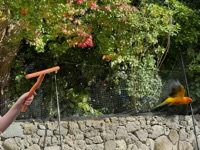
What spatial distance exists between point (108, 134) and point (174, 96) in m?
1.44

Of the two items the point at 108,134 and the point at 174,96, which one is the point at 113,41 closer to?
the point at 174,96

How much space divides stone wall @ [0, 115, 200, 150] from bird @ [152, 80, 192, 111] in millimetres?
238

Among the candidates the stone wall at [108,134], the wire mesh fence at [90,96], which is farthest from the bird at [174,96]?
the stone wall at [108,134]

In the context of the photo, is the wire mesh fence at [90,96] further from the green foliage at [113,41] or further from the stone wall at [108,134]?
the stone wall at [108,134]

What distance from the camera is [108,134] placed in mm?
6629

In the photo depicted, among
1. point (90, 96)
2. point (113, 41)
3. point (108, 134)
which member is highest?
point (113, 41)

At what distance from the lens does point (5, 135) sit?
575cm

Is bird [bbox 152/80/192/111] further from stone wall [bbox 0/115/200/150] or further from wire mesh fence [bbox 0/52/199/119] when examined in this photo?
stone wall [bbox 0/115/200/150]

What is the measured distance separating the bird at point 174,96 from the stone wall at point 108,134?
24 cm

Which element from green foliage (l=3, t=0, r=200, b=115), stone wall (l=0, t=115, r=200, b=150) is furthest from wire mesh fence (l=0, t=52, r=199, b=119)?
stone wall (l=0, t=115, r=200, b=150)

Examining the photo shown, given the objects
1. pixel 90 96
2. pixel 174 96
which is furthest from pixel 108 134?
pixel 174 96

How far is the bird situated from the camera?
23.6 feet

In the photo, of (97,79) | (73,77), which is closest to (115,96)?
(97,79)

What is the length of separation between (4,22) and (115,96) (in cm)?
203
